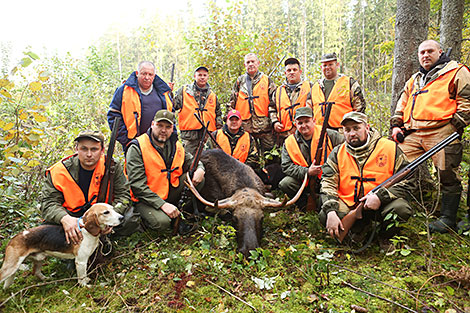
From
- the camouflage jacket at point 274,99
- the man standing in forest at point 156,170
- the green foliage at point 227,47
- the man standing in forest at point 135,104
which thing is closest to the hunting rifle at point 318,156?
the camouflage jacket at point 274,99

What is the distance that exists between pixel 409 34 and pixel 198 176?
5.17 meters

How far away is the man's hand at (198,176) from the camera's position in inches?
231

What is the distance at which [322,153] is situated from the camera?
5.89 m

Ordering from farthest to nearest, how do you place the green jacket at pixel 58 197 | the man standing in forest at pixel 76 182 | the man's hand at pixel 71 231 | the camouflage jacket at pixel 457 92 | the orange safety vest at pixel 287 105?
the orange safety vest at pixel 287 105 < the camouflage jacket at pixel 457 92 < the man standing in forest at pixel 76 182 < the green jacket at pixel 58 197 < the man's hand at pixel 71 231

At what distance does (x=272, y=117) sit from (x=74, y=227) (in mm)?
5454

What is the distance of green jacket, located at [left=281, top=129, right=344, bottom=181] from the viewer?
19.5 feet

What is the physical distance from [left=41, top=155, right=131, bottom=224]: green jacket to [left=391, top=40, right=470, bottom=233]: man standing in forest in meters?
5.20

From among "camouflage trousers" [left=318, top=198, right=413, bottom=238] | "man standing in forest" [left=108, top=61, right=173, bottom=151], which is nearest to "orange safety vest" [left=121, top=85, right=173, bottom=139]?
"man standing in forest" [left=108, top=61, right=173, bottom=151]

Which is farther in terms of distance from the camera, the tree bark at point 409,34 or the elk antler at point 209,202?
the tree bark at point 409,34

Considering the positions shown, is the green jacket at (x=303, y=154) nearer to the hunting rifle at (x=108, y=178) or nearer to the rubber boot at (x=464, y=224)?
the rubber boot at (x=464, y=224)

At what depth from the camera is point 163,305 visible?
366cm

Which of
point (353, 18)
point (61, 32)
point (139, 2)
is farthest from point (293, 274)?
point (61, 32)

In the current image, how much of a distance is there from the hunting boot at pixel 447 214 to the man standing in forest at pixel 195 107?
5.58 metres

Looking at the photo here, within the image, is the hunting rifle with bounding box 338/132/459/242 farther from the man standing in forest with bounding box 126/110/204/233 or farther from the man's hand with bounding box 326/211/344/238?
the man standing in forest with bounding box 126/110/204/233
